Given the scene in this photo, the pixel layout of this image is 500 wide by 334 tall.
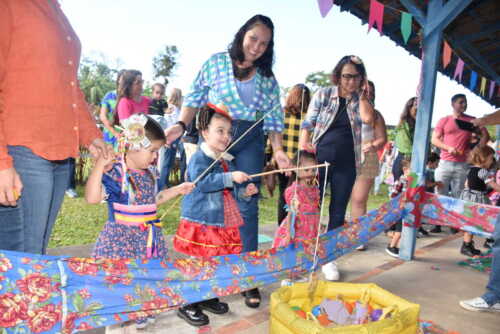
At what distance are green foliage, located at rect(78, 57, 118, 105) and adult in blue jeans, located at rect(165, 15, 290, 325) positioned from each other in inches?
1171

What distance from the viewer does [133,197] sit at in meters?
1.71

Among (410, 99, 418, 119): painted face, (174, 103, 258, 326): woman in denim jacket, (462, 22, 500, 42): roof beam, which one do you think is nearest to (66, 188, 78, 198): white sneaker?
(174, 103, 258, 326): woman in denim jacket

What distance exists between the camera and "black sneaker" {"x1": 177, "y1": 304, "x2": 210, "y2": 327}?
1.98 m

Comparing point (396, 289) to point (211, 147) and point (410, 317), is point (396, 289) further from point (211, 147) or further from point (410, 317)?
point (211, 147)

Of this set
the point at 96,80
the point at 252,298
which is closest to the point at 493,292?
the point at 252,298

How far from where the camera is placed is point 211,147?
6.79 feet

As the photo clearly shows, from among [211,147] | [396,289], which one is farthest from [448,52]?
[211,147]

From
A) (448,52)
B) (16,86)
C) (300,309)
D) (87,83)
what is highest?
(87,83)

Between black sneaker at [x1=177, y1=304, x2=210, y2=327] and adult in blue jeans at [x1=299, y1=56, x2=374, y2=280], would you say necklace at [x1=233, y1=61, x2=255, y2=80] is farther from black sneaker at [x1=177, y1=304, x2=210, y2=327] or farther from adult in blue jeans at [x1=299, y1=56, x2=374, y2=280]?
black sneaker at [x1=177, y1=304, x2=210, y2=327]

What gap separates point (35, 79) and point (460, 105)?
4.63 meters

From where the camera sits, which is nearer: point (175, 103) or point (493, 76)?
point (175, 103)

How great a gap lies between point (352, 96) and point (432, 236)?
8.65ft

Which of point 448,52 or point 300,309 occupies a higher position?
point 448,52

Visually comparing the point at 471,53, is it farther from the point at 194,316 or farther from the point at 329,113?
the point at 194,316
